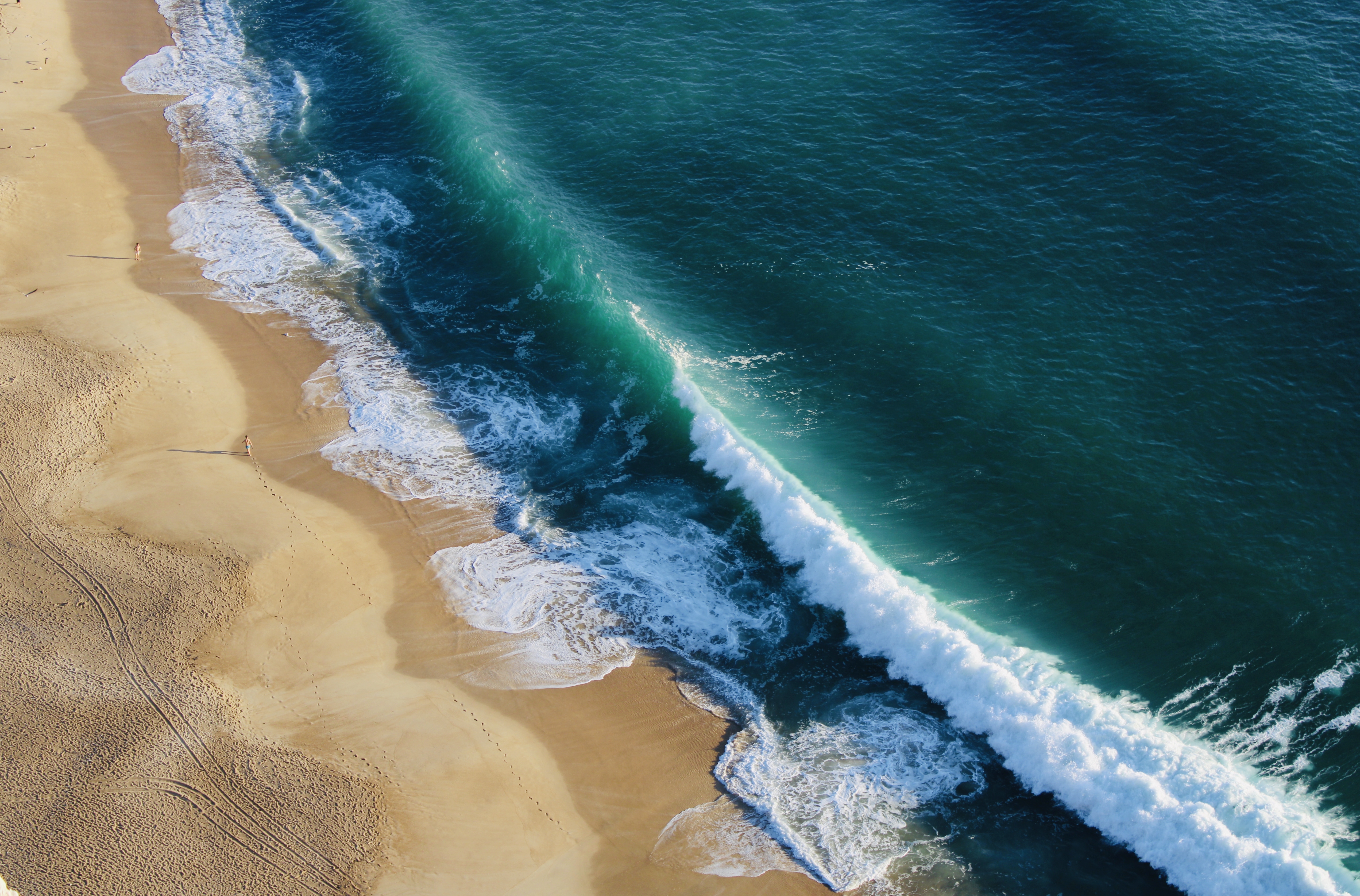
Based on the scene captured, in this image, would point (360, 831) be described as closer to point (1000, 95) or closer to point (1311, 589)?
point (1311, 589)

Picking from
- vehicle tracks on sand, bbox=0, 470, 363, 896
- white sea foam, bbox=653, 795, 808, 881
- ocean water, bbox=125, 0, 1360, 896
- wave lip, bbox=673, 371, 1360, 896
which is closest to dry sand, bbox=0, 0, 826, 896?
vehicle tracks on sand, bbox=0, 470, 363, 896

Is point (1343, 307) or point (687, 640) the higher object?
point (1343, 307)

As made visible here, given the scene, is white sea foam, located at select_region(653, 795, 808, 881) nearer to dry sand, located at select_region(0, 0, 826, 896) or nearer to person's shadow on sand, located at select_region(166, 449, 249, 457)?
dry sand, located at select_region(0, 0, 826, 896)

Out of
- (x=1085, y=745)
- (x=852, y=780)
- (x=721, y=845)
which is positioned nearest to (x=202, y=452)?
(x=721, y=845)

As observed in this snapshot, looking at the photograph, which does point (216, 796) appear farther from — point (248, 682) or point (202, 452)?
point (202, 452)

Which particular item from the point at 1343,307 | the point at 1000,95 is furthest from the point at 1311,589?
the point at 1000,95

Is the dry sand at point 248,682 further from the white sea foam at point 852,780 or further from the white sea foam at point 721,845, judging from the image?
the white sea foam at point 852,780
